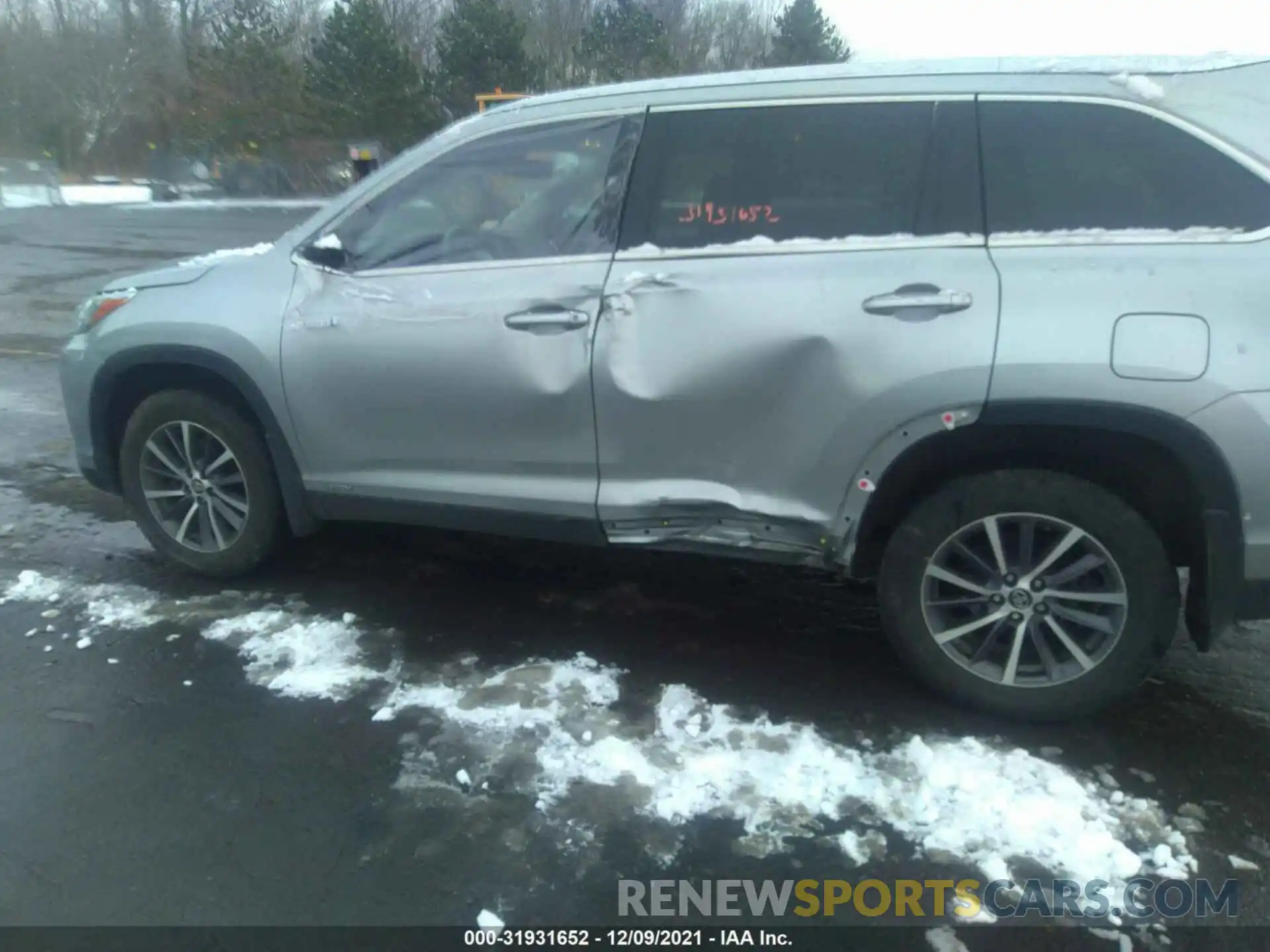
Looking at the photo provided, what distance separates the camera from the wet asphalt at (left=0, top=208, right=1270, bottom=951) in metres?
2.63

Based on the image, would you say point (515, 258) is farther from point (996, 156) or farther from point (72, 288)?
point (72, 288)

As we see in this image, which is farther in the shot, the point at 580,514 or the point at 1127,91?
the point at 580,514

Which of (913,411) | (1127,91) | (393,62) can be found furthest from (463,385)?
(393,62)

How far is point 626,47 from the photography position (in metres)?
42.9

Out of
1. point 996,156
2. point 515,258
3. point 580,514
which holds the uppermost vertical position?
point 996,156

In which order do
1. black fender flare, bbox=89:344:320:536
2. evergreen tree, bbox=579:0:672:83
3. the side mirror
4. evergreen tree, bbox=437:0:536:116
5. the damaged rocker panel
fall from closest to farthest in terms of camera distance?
1. the damaged rocker panel
2. the side mirror
3. black fender flare, bbox=89:344:320:536
4. evergreen tree, bbox=437:0:536:116
5. evergreen tree, bbox=579:0:672:83

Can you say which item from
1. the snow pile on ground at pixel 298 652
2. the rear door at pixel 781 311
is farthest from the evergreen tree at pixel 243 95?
the rear door at pixel 781 311

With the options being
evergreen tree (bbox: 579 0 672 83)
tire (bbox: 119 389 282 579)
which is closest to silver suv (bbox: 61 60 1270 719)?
tire (bbox: 119 389 282 579)

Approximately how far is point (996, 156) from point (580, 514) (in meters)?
1.79

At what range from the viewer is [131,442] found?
13.9ft

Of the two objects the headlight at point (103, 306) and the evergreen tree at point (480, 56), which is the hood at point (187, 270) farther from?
the evergreen tree at point (480, 56)

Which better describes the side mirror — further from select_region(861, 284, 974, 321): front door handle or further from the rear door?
select_region(861, 284, 974, 321): front door handle

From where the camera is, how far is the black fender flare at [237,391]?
3.93 metres

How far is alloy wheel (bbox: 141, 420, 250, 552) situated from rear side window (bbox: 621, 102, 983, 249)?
1983 millimetres
